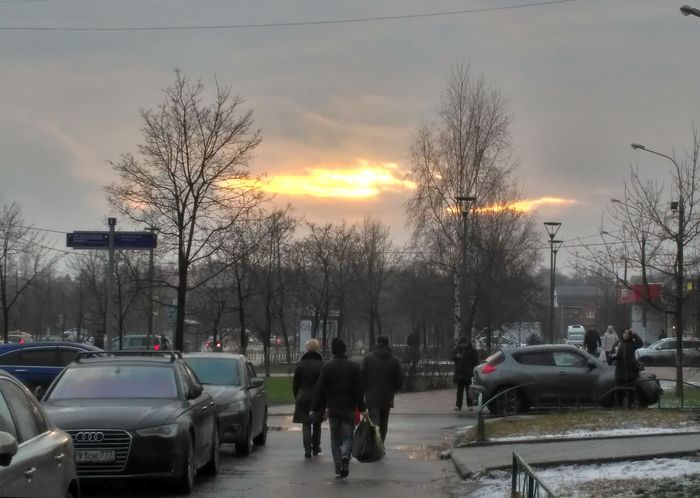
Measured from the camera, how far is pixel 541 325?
66000 millimetres

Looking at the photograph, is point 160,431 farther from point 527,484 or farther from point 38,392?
point 38,392

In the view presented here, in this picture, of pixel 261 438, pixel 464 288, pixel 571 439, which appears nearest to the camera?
pixel 571 439

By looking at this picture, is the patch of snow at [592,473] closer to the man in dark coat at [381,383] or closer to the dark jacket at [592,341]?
the man in dark coat at [381,383]

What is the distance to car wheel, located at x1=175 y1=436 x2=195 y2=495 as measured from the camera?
1083 centimetres

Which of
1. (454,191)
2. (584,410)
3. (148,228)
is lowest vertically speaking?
(584,410)

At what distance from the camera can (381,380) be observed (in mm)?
15703

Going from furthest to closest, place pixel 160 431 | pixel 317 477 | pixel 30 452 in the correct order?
1. pixel 317 477
2. pixel 160 431
3. pixel 30 452

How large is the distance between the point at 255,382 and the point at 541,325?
169ft

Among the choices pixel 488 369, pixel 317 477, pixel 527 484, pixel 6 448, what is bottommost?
pixel 317 477

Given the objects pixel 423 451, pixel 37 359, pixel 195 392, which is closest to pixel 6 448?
pixel 195 392

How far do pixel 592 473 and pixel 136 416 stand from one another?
527 cm

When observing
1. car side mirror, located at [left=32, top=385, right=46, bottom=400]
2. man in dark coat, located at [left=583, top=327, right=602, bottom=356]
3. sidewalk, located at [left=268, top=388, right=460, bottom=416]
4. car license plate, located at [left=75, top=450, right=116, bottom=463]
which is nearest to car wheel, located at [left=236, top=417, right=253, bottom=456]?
car license plate, located at [left=75, top=450, right=116, bottom=463]

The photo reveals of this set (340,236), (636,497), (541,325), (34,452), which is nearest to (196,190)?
(636,497)

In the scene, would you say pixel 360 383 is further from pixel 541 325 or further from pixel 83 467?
pixel 541 325
